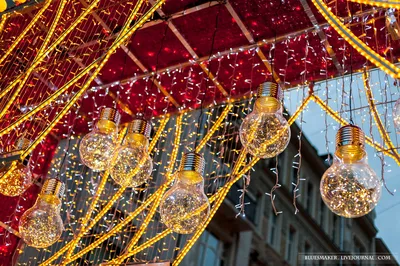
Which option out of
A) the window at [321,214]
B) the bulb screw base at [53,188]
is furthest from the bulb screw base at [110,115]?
the window at [321,214]

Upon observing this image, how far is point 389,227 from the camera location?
301 inches

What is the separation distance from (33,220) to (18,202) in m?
2.17

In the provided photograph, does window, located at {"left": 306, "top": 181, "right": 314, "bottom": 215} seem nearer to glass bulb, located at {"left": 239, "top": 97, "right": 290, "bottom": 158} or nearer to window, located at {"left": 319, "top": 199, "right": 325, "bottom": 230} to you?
window, located at {"left": 319, "top": 199, "right": 325, "bottom": 230}

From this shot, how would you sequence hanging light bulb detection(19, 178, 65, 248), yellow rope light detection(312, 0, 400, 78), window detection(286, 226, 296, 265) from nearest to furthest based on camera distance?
yellow rope light detection(312, 0, 400, 78) < hanging light bulb detection(19, 178, 65, 248) < window detection(286, 226, 296, 265)

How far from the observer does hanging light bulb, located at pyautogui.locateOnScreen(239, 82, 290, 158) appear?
2.59 m

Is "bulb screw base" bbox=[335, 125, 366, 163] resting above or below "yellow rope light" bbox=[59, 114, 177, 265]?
below

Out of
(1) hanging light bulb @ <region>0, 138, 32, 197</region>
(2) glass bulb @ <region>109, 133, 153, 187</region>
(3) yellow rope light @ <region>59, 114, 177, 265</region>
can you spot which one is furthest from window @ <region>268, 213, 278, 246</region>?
(2) glass bulb @ <region>109, 133, 153, 187</region>

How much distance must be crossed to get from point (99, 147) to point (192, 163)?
59cm

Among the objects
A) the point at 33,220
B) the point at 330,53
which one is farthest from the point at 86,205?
the point at 330,53

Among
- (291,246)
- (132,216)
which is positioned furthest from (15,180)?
(291,246)

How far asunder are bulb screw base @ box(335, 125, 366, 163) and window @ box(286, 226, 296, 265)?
320 inches

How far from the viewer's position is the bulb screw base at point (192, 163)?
2.80 metres

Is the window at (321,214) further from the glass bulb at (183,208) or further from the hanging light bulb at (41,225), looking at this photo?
the glass bulb at (183,208)

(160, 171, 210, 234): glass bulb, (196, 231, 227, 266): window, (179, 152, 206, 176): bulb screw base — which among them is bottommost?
(160, 171, 210, 234): glass bulb
